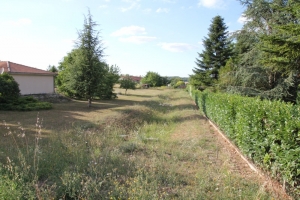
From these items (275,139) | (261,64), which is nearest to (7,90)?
(275,139)

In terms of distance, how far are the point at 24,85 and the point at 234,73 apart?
2035 cm

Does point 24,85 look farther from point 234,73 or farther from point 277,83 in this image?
point 277,83

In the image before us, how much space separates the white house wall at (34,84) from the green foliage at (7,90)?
425cm

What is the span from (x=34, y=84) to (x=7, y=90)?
6.57 meters

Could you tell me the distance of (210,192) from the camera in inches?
134

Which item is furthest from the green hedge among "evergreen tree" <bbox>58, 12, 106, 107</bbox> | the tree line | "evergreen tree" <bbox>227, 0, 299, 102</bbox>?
"evergreen tree" <bbox>58, 12, 106, 107</bbox>

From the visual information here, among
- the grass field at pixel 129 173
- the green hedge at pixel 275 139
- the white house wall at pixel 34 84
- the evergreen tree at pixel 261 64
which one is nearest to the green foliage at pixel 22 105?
the white house wall at pixel 34 84

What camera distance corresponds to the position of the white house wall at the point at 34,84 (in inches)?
786

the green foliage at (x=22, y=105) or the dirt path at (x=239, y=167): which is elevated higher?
the green foliage at (x=22, y=105)

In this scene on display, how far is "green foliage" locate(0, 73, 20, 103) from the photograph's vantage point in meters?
14.7

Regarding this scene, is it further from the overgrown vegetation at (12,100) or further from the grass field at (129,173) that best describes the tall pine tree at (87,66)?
the grass field at (129,173)

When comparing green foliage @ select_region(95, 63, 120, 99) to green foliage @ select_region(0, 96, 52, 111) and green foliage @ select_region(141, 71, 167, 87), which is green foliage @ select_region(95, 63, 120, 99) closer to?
green foliage @ select_region(0, 96, 52, 111)

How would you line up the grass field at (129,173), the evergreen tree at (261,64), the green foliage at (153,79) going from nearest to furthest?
1. the grass field at (129,173)
2. the evergreen tree at (261,64)
3. the green foliage at (153,79)

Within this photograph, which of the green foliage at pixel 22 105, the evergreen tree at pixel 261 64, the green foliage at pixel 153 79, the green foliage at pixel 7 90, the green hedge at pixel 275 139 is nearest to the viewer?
the green hedge at pixel 275 139
